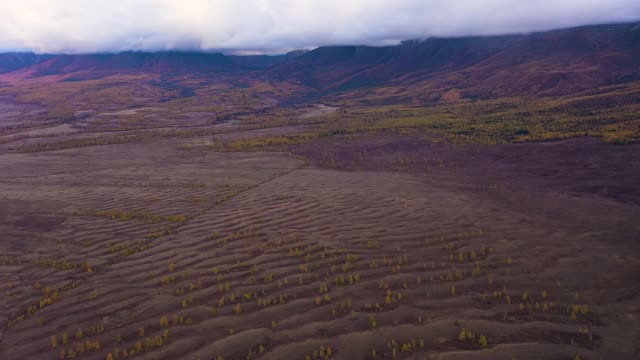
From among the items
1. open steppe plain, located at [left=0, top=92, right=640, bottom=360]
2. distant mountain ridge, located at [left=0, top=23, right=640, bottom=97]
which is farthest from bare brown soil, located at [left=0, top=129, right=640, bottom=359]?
distant mountain ridge, located at [left=0, top=23, right=640, bottom=97]

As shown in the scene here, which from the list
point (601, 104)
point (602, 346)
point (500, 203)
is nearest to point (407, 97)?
point (601, 104)

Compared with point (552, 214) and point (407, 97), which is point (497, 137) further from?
point (407, 97)

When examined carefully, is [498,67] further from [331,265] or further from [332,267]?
[332,267]

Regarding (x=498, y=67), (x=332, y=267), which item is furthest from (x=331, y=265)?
(x=498, y=67)

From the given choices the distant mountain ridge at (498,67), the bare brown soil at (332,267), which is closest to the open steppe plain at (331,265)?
the bare brown soil at (332,267)

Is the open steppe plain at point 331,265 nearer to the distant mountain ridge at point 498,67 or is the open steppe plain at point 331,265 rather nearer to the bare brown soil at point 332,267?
the bare brown soil at point 332,267

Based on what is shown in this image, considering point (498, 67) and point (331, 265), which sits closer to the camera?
point (331, 265)

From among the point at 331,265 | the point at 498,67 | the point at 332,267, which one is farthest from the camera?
the point at 498,67

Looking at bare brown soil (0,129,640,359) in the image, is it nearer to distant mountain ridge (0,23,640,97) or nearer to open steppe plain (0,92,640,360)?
open steppe plain (0,92,640,360)
